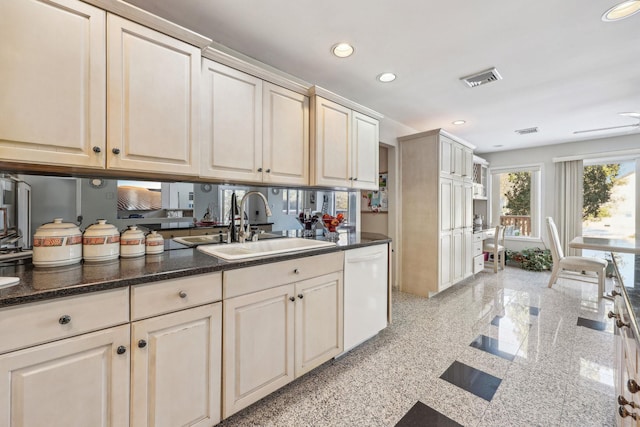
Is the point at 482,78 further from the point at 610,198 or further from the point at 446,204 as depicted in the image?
the point at 610,198

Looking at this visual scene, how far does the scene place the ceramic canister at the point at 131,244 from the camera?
4.47 feet

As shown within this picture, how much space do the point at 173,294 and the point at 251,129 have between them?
1125mm

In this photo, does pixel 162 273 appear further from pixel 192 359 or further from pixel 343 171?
pixel 343 171

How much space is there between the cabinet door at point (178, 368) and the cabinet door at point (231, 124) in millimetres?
847

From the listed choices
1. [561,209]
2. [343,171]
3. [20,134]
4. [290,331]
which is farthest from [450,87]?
[561,209]

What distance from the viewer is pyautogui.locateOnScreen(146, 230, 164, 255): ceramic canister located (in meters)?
1.47

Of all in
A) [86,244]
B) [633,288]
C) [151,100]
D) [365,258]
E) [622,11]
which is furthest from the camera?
[365,258]

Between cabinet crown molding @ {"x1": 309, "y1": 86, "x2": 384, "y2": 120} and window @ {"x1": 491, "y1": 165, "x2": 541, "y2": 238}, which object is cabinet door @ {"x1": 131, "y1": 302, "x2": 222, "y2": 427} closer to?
cabinet crown molding @ {"x1": 309, "y1": 86, "x2": 384, "y2": 120}

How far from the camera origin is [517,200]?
5488 mm

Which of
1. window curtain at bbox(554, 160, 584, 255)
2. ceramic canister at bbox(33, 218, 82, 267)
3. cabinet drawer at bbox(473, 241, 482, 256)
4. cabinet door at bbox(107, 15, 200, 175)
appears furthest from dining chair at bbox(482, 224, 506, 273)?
ceramic canister at bbox(33, 218, 82, 267)

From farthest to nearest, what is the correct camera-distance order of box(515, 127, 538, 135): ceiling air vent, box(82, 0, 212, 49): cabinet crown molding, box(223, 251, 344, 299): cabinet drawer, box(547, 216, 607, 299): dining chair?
box(515, 127, 538, 135): ceiling air vent
box(547, 216, 607, 299): dining chair
box(223, 251, 344, 299): cabinet drawer
box(82, 0, 212, 49): cabinet crown molding

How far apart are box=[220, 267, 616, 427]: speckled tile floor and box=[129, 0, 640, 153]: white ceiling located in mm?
2351

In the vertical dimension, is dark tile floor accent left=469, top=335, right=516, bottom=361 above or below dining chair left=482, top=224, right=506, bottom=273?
below

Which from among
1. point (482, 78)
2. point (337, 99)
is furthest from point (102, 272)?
point (482, 78)
